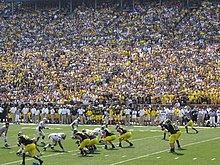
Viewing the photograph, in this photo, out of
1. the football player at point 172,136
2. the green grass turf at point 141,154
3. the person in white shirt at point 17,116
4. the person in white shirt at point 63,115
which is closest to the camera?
the green grass turf at point 141,154

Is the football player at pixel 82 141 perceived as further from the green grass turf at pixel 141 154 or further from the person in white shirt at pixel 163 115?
the person in white shirt at pixel 163 115

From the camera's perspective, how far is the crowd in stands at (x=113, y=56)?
129 ft

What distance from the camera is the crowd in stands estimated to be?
129 ft

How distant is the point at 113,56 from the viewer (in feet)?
149

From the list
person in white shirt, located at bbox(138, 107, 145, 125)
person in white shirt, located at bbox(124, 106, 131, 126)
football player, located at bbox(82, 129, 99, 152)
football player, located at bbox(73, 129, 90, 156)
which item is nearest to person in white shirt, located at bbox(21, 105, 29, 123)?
person in white shirt, located at bbox(124, 106, 131, 126)

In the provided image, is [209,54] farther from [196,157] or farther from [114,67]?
[196,157]

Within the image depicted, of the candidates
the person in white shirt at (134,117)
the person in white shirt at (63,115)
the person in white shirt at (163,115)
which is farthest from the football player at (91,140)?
the person in white shirt at (63,115)

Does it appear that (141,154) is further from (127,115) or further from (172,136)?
(127,115)

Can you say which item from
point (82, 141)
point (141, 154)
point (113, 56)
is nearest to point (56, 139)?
point (82, 141)

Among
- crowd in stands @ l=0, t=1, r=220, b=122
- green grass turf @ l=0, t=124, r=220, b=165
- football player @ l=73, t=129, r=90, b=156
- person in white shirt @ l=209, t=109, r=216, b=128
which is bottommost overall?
green grass turf @ l=0, t=124, r=220, b=165

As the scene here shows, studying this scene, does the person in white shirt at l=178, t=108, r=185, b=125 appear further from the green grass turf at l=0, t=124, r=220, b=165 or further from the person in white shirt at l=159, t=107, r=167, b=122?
the green grass turf at l=0, t=124, r=220, b=165

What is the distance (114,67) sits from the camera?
143 ft

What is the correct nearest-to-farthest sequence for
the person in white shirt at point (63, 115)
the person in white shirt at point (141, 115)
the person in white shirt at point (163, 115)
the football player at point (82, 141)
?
1. the football player at point (82, 141)
2. the person in white shirt at point (163, 115)
3. the person in white shirt at point (141, 115)
4. the person in white shirt at point (63, 115)

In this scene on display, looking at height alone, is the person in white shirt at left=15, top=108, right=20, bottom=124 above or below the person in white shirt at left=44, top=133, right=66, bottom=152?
above
